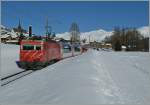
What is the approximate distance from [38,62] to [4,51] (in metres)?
10.4

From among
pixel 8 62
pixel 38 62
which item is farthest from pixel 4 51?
pixel 38 62

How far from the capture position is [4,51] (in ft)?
148

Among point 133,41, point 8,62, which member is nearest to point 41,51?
point 8,62

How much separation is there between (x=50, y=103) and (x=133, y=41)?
153 m

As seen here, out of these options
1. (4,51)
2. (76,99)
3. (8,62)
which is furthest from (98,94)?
(4,51)

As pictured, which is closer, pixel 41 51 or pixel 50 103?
pixel 50 103

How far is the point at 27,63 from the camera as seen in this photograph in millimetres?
36219

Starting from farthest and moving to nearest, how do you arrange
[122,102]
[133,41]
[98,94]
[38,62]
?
[133,41]
[38,62]
[98,94]
[122,102]

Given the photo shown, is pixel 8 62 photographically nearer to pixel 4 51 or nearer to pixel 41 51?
pixel 41 51

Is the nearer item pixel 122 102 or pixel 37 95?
pixel 122 102

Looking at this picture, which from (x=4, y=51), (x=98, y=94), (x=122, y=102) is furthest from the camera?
(x=4, y=51)

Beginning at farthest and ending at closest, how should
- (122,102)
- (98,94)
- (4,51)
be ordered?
(4,51)
(98,94)
(122,102)

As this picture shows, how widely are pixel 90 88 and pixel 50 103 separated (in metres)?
2.43

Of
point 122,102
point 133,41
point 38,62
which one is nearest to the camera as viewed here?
Answer: point 122,102
